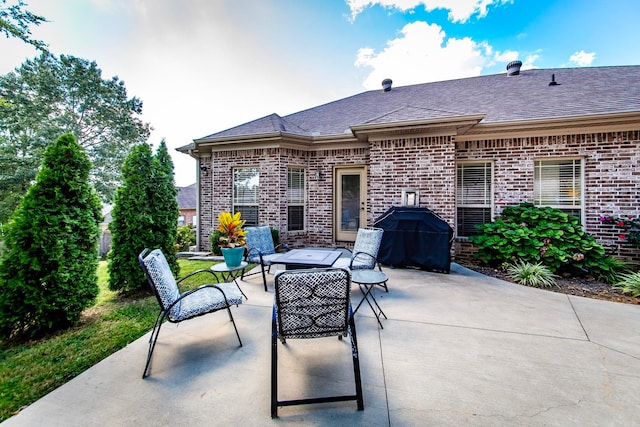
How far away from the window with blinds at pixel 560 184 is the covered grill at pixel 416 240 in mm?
2872

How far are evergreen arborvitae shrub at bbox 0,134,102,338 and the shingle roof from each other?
15.0 feet

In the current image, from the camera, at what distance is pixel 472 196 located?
254 inches

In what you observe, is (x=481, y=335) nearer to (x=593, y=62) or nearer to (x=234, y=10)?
(x=234, y=10)

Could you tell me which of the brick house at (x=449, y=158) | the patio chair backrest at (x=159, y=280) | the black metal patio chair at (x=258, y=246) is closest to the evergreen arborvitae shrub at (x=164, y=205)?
the black metal patio chair at (x=258, y=246)

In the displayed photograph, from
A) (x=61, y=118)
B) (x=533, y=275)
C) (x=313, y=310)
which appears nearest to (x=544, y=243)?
(x=533, y=275)

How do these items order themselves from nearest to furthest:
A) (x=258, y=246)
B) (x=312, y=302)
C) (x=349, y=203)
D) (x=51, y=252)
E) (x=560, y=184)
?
(x=312, y=302), (x=51, y=252), (x=258, y=246), (x=560, y=184), (x=349, y=203)

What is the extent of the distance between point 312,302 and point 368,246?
261 centimetres

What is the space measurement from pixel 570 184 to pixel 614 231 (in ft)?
4.21

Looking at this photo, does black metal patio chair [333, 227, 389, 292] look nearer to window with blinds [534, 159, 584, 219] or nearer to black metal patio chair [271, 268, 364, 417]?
black metal patio chair [271, 268, 364, 417]

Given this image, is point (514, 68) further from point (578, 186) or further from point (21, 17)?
point (21, 17)

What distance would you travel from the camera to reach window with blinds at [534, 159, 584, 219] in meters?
5.85

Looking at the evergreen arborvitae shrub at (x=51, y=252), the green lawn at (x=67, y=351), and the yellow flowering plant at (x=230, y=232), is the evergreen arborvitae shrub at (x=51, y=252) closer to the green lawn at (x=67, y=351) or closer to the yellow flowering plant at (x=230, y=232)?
the green lawn at (x=67, y=351)

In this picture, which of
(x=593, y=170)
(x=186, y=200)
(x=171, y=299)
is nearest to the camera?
(x=171, y=299)

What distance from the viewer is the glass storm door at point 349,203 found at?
7466 millimetres
